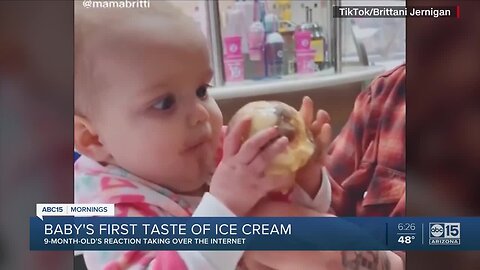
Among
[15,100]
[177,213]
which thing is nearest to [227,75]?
[177,213]

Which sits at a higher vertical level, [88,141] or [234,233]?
[88,141]

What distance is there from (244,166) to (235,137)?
0.05m

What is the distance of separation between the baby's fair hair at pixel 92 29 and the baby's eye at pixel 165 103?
0.31ft

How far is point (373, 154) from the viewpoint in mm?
937

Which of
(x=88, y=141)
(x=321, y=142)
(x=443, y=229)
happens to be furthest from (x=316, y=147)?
(x=88, y=141)

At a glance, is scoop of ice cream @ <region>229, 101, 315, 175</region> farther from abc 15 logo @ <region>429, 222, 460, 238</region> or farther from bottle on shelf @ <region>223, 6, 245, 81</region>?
abc 15 logo @ <region>429, 222, 460, 238</region>

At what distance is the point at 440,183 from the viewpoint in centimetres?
94

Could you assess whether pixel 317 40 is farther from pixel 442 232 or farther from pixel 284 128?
pixel 442 232

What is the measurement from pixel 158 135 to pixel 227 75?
0.46 feet

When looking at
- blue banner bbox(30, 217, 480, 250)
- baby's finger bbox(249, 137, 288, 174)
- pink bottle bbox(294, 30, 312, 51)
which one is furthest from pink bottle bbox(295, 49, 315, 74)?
blue banner bbox(30, 217, 480, 250)

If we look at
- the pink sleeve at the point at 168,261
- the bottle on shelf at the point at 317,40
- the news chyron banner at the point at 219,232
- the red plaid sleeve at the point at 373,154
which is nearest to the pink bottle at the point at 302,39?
the bottle on shelf at the point at 317,40

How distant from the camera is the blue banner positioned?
916mm

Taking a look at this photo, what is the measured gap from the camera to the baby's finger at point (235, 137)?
91 centimetres

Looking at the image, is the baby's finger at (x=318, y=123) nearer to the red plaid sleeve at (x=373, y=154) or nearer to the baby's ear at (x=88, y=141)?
the red plaid sleeve at (x=373, y=154)
